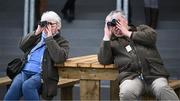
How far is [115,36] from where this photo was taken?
6.00 m

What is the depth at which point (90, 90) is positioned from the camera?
5.89 meters

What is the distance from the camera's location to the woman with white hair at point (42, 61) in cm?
604

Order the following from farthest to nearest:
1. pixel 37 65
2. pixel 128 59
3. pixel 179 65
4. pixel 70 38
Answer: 1. pixel 70 38
2. pixel 179 65
3. pixel 37 65
4. pixel 128 59

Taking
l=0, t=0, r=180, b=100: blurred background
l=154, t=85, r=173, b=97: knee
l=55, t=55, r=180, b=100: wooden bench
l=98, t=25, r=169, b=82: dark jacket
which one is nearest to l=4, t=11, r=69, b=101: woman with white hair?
l=55, t=55, r=180, b=100: wooden bench

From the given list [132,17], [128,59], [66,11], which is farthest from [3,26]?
[128,59]

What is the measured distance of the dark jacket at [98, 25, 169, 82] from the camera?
5.84 meters

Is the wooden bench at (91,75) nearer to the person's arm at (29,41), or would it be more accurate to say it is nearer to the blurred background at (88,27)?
the person's arm at (29,41)

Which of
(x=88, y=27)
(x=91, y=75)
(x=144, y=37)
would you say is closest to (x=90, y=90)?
(x=91, y=75)

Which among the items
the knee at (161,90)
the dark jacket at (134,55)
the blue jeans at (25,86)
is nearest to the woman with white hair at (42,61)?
the blue jeans at (25,86)

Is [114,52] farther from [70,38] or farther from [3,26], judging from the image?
[3,26]

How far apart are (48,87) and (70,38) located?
5552mm

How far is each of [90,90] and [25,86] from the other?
0.75m

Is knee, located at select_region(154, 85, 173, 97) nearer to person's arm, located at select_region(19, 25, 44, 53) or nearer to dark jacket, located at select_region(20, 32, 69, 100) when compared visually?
dark jacket, located at select_region(20, 32, 69, 100)

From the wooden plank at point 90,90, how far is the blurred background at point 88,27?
13.8 ft
